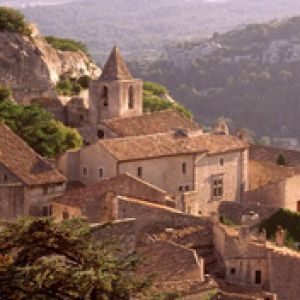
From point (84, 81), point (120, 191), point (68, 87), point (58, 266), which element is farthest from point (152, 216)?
point (84, 81)

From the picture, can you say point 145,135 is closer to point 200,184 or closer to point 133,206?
point 200,184

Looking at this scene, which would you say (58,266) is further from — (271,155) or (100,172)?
(271,155)

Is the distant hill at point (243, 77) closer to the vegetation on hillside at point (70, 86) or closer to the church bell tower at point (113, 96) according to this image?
the vegetation on hillside at point (70, 86)

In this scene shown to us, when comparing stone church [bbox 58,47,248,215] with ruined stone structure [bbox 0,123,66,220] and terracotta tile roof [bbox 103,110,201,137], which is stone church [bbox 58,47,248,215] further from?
ruined stone structure [bbox 0,123,66,220]

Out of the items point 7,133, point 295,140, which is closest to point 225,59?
point 295,140

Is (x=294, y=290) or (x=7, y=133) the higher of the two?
(x=7, y=133)

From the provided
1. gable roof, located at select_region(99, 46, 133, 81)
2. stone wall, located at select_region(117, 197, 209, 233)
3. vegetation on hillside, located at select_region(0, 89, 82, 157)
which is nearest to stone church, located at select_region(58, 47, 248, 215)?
vegetation on hillside, located at select_region(0, 89, 82, 157)

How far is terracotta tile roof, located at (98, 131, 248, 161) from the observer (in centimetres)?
3575

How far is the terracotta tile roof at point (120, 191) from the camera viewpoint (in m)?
33.0

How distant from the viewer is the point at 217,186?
38.0 meters

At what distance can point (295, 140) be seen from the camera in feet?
332

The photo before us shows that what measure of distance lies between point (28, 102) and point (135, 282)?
2788cm

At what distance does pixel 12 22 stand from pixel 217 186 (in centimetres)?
1723

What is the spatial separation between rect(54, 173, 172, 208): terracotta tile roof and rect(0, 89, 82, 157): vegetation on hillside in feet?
Result: 13.4
